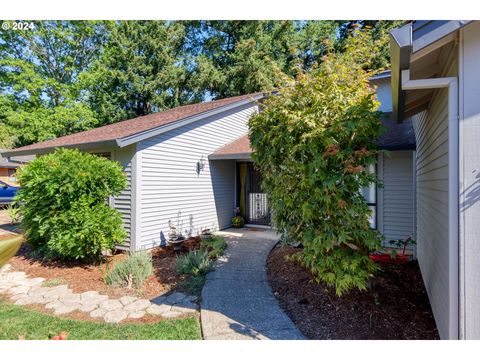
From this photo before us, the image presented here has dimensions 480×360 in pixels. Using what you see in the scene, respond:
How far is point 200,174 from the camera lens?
28.3ft

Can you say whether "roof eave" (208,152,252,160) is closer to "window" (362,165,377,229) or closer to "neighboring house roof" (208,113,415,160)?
"neighboring house roof" (208,113,415,160)

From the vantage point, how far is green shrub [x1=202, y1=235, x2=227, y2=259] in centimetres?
605

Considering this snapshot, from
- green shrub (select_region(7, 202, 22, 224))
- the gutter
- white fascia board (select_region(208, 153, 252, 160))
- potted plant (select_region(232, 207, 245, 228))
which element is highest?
the gutter

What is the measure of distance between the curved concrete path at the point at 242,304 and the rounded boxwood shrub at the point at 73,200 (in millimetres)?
2599

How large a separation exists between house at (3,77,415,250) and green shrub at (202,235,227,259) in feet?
4.05

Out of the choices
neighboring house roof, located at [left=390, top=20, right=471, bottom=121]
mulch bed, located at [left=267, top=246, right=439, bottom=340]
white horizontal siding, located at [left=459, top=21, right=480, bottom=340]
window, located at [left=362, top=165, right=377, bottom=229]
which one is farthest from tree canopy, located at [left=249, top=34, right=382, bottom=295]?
window, located at [left=362, top=165, right=377, bottom=229]

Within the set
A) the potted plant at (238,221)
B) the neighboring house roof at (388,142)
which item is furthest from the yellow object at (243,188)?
the neighboring house roof at (388,142)

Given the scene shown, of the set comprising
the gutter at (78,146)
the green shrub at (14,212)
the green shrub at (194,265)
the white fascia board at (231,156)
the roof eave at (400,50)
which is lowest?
the green shrub at (194,265)

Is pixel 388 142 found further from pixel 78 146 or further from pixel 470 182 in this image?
pixel 78 146

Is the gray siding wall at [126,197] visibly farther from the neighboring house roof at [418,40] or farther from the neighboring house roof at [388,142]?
the neighboring house roof at [418,40]

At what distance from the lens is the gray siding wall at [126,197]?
652 cm

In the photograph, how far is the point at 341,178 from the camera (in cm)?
336

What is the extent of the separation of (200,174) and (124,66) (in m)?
14.9
